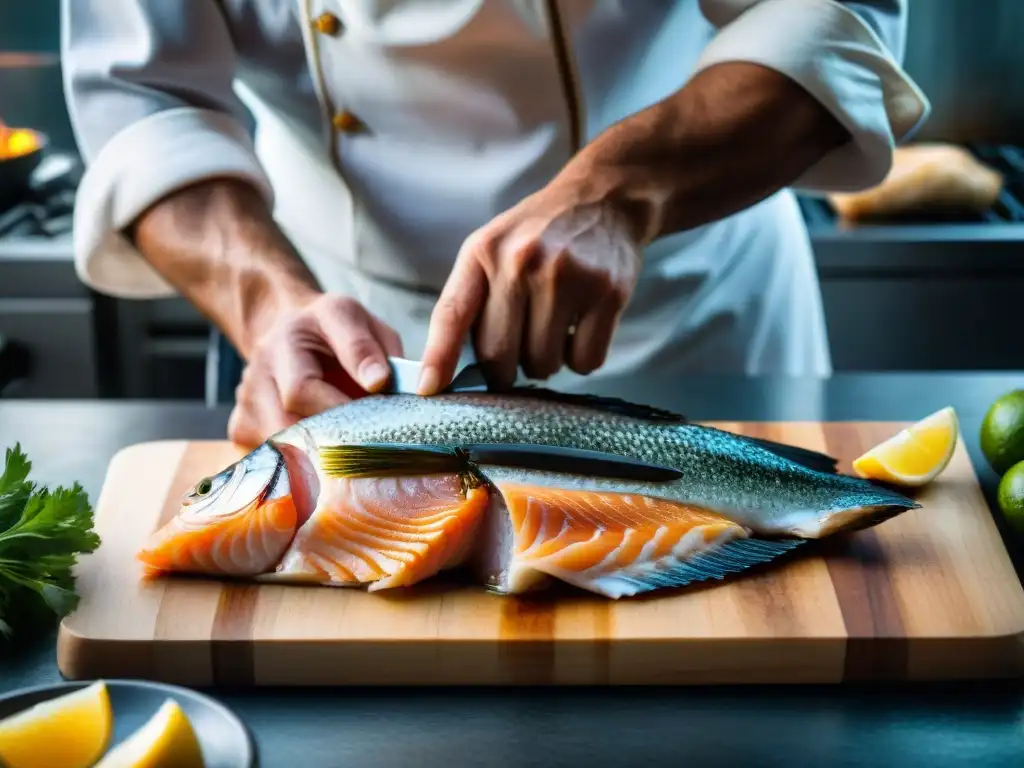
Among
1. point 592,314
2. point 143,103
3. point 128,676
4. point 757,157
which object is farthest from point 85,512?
point 757,157

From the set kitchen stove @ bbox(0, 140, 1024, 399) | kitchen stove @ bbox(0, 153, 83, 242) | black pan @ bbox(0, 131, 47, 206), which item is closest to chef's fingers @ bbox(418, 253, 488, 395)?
kitchen stove @ bbox(0, 140, 1024, 399)

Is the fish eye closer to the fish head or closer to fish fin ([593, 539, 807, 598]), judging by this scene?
the fish head

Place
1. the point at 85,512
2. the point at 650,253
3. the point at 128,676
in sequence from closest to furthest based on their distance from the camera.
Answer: the point at 128,676, the point at 85,512, the point at 650,253

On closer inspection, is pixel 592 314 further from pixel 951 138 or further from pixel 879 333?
pixel 951 138

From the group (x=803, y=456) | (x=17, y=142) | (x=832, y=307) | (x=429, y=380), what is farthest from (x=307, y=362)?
(x=17, y=142)

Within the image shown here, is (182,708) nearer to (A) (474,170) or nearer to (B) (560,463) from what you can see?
(B) (560,463)

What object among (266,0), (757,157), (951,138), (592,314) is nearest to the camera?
(592,314)

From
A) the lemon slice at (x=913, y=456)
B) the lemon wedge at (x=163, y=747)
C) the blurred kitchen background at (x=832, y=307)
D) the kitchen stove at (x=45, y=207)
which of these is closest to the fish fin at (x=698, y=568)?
the lemon slice at (x=913, y=456)

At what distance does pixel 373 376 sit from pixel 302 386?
108mm

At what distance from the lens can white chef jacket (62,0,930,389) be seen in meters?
1.77

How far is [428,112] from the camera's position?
188cm

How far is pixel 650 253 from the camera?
78.4 inches

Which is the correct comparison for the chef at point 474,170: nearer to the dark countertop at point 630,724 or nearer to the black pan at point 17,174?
the dark countertop at point 630,724

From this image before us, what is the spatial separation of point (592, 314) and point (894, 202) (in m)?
1.43
